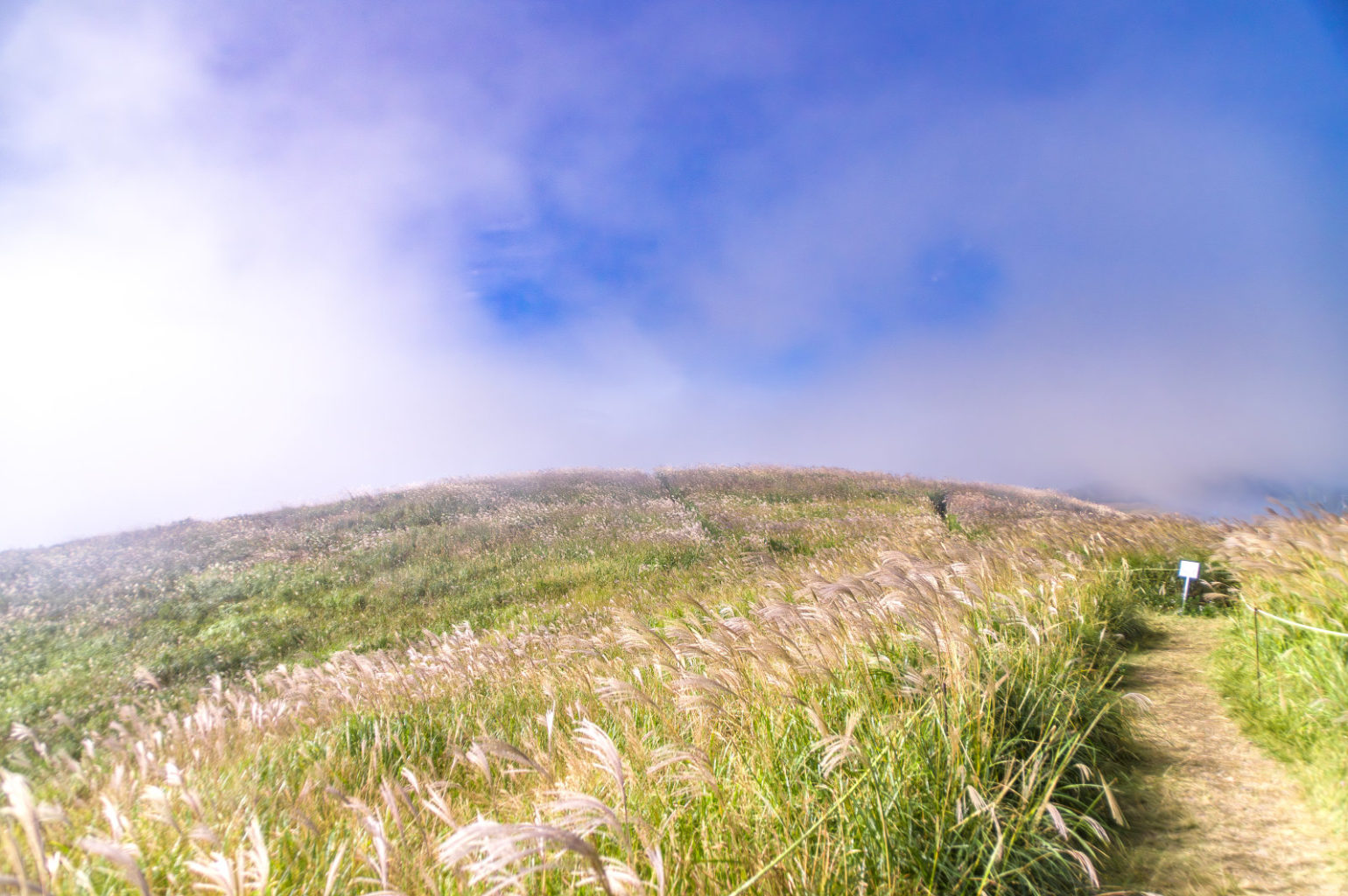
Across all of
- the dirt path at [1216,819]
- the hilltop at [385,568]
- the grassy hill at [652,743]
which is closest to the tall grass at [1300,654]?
the dirt path at [1216,819]

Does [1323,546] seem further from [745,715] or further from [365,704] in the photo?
[365,704]

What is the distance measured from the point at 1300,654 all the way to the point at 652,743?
15.2ft

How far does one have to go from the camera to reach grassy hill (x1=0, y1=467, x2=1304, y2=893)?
2225 mm

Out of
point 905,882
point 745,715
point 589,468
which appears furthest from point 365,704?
point 589,468

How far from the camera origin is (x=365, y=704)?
5.29 meters

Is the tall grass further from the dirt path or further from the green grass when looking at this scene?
the green grass

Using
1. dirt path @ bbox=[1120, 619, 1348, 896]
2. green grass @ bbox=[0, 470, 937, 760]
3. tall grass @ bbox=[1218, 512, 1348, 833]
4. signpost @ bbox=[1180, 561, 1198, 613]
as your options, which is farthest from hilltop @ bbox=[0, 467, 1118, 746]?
signpost @ bbox=[1180, 561, 1198, 613]

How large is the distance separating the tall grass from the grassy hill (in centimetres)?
89

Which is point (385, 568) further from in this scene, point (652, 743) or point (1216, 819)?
point (1216, 819)

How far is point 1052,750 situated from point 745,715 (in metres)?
1.83

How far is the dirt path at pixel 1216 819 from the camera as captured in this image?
2.83 meters

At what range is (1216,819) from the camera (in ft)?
10.8

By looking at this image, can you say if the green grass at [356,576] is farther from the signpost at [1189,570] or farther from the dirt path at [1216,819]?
the dirt path at [1216,819]

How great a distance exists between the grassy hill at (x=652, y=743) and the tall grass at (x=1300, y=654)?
0.89 m
